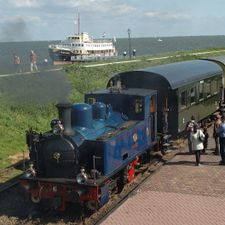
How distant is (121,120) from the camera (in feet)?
38.4

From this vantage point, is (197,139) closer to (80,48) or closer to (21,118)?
(21,118)

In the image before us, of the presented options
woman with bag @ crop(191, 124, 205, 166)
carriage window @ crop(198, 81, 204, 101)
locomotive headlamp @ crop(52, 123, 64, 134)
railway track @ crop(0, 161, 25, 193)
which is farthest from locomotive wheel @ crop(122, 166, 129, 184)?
carriage window @ crop(198, 81, 204, 101)

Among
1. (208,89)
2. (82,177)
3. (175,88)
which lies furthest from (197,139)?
(208,89)

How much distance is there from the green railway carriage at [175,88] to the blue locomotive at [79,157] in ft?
8.10

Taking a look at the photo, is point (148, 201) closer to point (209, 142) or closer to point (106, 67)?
point (209, 142)

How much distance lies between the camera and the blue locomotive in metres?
9.59

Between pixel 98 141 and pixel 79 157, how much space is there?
0.59 m

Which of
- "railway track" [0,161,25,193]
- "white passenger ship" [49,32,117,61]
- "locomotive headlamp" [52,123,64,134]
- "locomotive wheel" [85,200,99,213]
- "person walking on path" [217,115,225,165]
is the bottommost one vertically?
"railway track" [0,161,25,193]

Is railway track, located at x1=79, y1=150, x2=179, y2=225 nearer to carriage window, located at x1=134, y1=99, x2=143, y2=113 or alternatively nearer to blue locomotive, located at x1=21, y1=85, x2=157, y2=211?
blue locomotive, located at x1=21, y1=85, x2=157, y2=211

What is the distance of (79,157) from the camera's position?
979 centimetres

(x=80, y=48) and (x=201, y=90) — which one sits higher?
(x=80, y=48)

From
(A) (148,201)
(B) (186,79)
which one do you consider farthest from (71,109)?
(B) (186,79)

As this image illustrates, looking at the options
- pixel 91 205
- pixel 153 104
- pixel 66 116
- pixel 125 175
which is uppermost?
pixel 66 116

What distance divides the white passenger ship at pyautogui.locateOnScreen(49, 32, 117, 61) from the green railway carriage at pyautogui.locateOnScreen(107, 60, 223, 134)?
4704cm
